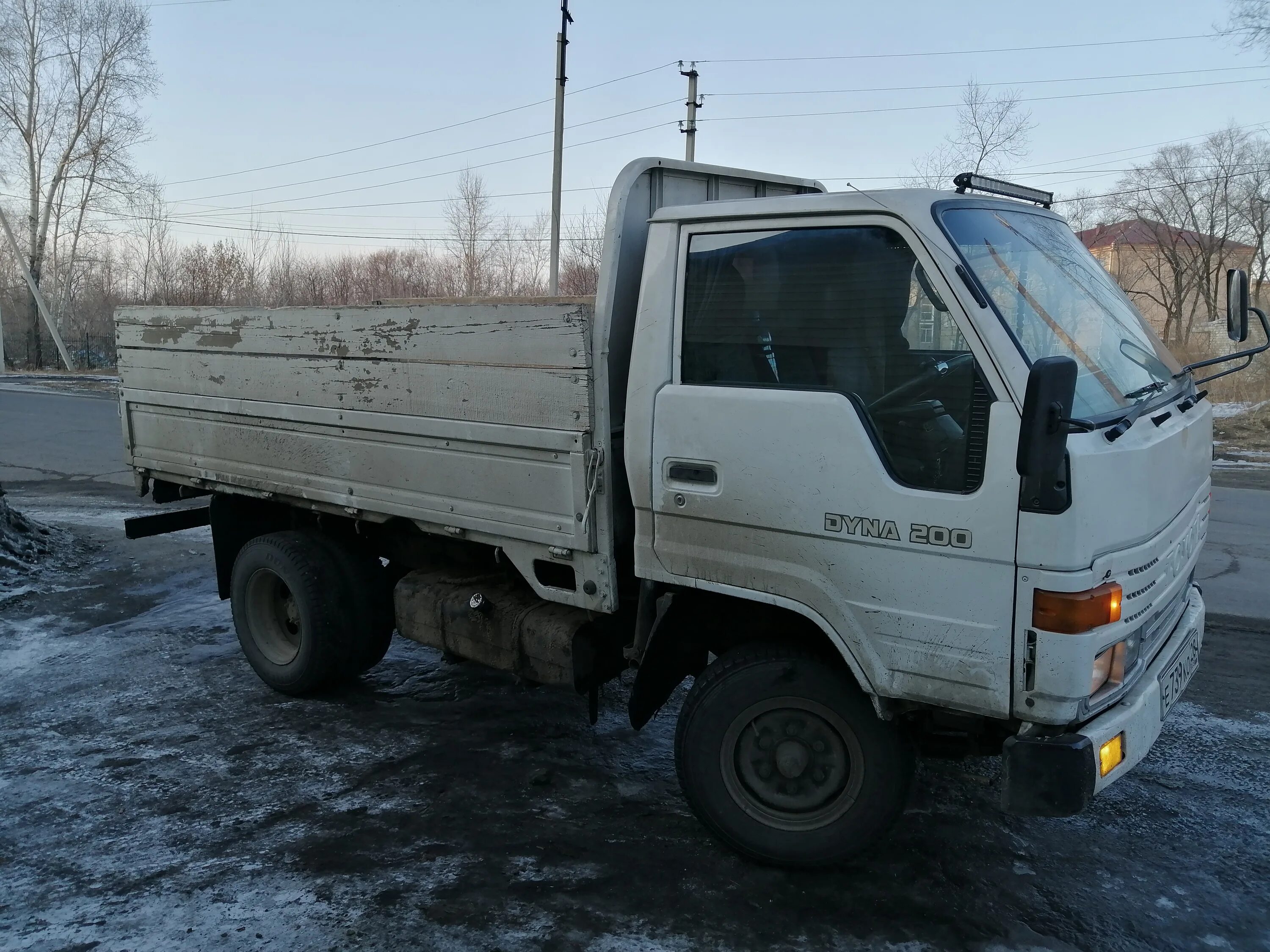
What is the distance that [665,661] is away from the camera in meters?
3.82

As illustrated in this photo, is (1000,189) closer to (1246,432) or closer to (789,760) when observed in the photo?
(789,760)

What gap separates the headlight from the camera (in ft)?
9.60

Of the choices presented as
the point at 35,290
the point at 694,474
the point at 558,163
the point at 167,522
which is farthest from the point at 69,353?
the point at 694,474

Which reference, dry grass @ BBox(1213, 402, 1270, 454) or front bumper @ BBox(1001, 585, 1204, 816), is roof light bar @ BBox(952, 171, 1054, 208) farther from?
dry grass @ BBox(1213, 402, 1270, 454)

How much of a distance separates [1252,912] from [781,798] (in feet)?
5.09

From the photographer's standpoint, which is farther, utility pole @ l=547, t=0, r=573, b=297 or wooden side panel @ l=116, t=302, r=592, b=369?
utility pole @ l=547, t=0, r=573, b=297

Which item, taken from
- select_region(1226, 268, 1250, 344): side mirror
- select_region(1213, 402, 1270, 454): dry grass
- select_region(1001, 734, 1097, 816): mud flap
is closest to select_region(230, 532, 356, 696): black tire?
select_region(1001, 734, 1097, 816): mud flap

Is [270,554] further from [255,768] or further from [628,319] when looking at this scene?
[628,319]

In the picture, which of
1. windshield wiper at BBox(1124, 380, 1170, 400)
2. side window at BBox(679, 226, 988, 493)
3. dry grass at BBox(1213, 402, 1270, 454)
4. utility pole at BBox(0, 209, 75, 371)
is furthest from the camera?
utility pole at BBox(0, 209, 75, 371)

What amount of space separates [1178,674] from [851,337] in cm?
168

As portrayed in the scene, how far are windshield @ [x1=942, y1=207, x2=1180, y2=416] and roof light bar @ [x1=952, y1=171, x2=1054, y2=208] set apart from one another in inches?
5.7

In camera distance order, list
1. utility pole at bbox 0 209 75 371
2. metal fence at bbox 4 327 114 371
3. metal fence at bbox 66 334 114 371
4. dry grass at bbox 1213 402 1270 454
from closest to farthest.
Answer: dry grass at bbox 1213 402 1270 454 < utility pole at bbox 0 209 75 371 < metal fence at bbox 4 327 114 371 < metal fence at bbox 66 334 114 371

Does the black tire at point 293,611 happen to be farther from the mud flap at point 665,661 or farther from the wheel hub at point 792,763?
the wheel hub at point 792,763

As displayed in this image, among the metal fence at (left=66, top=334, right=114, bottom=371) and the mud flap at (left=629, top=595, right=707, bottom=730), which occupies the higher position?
the metal fence at (left=66, top=334, right=114, bottom=371)
